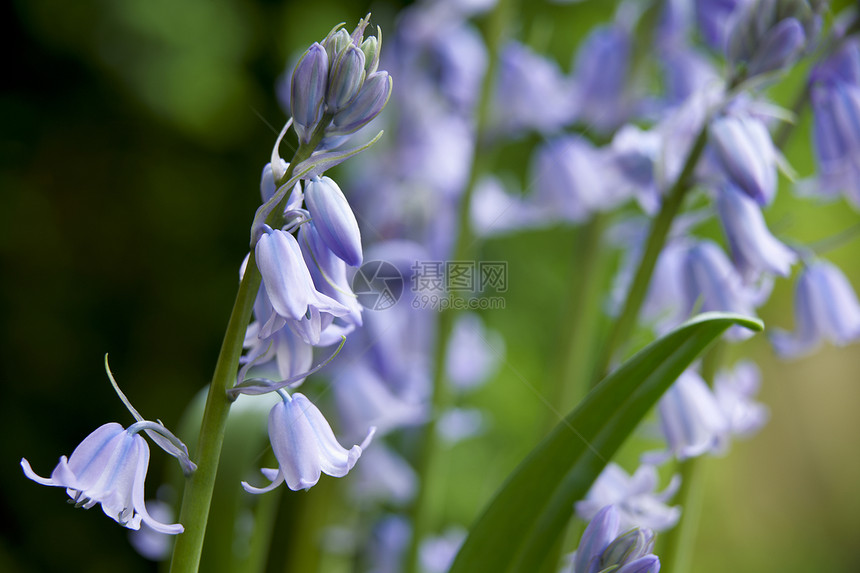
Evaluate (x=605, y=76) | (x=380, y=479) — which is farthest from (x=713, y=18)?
(x=380, y=479)

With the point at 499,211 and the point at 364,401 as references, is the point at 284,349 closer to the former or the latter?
the point at 364,401

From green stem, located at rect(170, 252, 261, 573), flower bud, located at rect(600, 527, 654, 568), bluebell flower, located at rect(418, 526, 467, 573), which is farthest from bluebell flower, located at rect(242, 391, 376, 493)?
bluebell flower, located at rect(418, 526, 467, 573)

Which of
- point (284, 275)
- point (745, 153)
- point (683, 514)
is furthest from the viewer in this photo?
point (683, 514)

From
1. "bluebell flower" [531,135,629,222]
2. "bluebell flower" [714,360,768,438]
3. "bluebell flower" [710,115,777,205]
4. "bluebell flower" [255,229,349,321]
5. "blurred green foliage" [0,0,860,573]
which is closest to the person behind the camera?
"bluebell flower" [255,229,349,321]

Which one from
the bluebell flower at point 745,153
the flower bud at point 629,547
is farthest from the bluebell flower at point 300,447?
the bluebell flower at point 745,153

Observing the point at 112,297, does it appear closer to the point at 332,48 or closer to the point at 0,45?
the point at 0,45

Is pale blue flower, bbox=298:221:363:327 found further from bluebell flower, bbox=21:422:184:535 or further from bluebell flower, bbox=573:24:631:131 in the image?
bluebell flower, bbox=573:24:631:131
